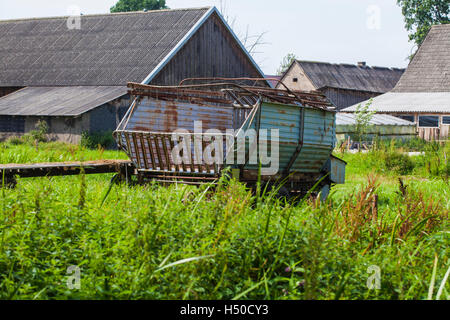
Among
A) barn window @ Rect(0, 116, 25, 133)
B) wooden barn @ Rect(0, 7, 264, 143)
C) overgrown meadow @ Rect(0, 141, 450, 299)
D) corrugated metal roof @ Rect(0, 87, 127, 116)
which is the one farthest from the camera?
barn window @ Rect(0, 116, 25, 133)

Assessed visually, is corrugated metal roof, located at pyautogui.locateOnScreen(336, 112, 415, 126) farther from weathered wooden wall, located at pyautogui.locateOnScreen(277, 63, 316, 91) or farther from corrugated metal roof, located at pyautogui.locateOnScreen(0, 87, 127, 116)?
weathered wooden wall, located at pyautogui.locateOnScreen(277, 63, 316, 91)

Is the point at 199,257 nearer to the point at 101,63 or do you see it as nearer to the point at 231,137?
the point at 231,137

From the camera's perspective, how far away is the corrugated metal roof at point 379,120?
115 ft

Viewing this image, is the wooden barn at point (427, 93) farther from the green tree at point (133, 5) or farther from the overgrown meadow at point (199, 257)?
the green tree at point (133, 5)

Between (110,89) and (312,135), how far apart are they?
62.4 feet

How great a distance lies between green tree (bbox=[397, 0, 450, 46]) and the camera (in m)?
58.1

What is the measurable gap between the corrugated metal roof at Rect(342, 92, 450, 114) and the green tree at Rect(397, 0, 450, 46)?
17564mm

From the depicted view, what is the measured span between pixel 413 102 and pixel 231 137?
33.6 metres

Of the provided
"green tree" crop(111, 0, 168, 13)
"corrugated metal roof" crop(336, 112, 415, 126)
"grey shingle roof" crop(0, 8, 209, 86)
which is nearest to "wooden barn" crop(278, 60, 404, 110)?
"corrugated metal roof" crop(336, 112, 415, 126)

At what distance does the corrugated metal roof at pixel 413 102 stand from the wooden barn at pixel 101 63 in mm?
11397

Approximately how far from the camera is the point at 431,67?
43562mm

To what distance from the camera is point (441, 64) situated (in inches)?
1706

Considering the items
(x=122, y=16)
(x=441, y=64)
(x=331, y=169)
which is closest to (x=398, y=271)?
(x=331, y=169)
